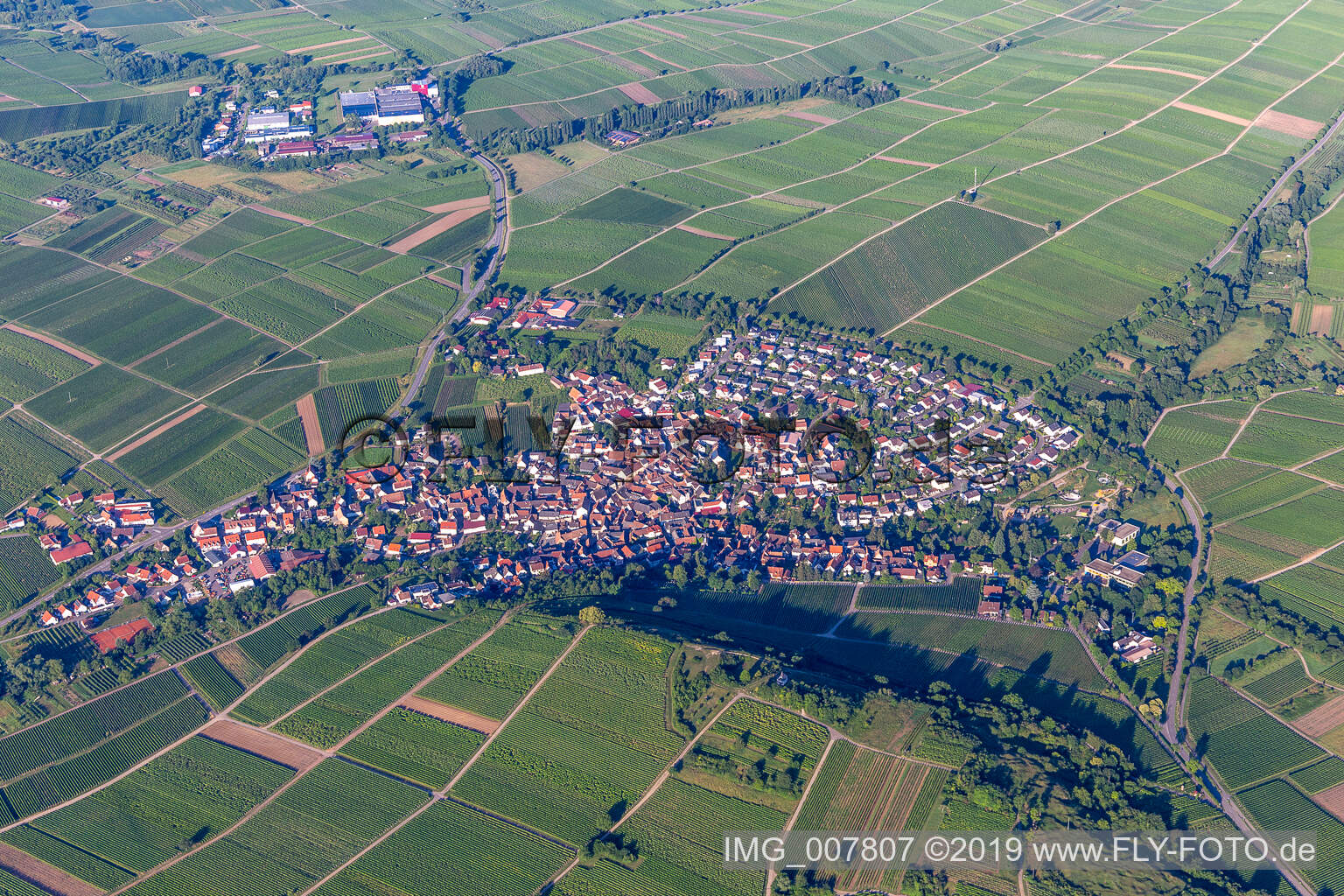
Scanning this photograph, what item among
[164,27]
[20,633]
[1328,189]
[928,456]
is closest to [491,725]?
[20,633]

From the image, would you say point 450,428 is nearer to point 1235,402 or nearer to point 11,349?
point 11,349

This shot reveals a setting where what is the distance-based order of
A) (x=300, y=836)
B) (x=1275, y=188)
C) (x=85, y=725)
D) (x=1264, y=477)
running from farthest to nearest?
(x=1275, y=188) < (x=1264, y=477) < (x=85, y=725) < (x=300, y=836)

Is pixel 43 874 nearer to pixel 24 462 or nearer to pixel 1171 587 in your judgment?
pixel 24 462

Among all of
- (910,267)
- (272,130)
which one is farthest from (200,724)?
(272,130)

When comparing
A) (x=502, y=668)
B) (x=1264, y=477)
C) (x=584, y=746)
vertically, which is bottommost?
(x=584, y=746)

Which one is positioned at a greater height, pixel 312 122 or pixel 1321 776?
pixel 312 122

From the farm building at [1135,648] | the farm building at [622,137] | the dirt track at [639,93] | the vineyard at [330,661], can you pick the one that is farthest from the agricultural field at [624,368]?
the farm building at [622,137]

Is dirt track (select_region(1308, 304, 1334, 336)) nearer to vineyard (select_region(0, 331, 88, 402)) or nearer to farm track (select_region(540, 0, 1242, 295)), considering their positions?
farm track (select_region(540, 0, 1242, 295))

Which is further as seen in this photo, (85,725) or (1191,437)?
(1191,437)
